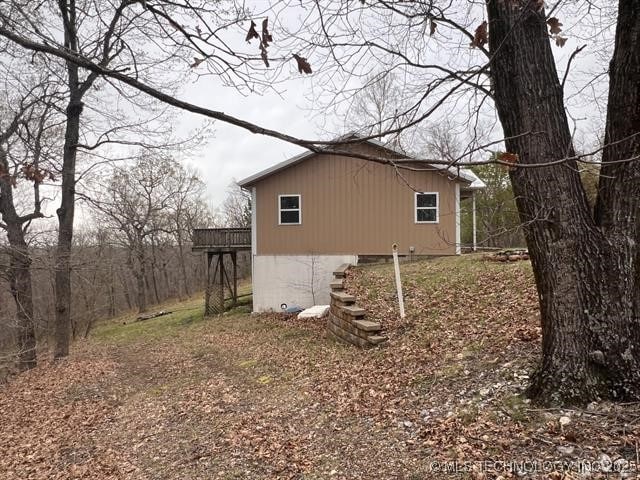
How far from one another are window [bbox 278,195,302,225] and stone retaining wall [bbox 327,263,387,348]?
529 cm

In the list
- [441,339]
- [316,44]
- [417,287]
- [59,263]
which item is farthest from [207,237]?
[316,44]

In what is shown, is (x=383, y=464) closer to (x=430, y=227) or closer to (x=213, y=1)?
(x=213, y=1)

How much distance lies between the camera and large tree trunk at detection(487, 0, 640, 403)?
3092 millimetres

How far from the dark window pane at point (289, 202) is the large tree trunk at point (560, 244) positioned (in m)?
11.1

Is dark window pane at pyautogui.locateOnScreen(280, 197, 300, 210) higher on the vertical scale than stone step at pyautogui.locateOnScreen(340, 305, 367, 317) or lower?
higher

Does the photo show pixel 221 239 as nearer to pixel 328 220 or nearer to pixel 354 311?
pixel 328 220

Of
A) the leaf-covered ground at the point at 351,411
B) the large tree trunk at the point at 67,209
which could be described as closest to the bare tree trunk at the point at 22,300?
the large tree trunk at the point at 67,209

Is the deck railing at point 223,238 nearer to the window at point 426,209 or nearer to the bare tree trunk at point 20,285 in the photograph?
the bare tree trunk at point 20,285

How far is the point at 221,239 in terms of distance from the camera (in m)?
16.6

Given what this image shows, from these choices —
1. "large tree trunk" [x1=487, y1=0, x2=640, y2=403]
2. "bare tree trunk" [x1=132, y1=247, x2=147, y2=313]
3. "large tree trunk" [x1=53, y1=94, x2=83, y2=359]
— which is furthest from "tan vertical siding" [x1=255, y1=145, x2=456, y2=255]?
"bare tree trunk" [x1=132, y1=247, x2=147, y2=313]

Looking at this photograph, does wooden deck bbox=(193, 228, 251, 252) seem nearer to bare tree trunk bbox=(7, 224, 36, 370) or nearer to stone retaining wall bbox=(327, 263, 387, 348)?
bare tree trunk bbox=(7, 224, 36, 370)

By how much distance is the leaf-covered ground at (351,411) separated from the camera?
304 centimetres

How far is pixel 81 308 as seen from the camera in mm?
21016

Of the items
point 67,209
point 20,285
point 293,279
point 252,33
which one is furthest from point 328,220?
point 252,33
